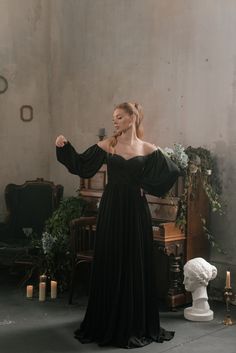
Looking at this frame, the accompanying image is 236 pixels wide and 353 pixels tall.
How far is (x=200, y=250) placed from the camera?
17.2 ft

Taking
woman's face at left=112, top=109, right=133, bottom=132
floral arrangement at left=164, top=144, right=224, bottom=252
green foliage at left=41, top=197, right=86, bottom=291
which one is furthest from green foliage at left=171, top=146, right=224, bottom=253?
green foliage at left=41, top=197, right=86, bottom=291

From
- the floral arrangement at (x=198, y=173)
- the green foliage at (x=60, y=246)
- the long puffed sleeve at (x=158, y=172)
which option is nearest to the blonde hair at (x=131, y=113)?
the long puffed sleeve at (x=158, y=172)

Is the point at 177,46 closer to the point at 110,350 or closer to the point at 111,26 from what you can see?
the point at 111,26

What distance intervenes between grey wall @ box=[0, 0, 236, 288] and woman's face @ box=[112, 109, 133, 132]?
148cm

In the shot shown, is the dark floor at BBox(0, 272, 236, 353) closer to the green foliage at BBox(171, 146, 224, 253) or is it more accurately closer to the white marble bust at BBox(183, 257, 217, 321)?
the white marble bust at BBox(183, 257, 217, 321)

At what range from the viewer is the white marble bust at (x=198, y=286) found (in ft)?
15.2

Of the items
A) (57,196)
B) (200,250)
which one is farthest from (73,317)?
(57,196)

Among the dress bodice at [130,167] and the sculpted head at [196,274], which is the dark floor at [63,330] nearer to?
the sculpted head at [196,274]

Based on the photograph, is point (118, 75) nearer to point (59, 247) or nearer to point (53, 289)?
point (59, 247)

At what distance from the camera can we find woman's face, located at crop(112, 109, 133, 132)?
13.4 feet

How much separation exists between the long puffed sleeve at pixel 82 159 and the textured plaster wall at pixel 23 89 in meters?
2.65

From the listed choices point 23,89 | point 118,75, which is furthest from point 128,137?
point 23,89

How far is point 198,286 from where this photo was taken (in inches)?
185

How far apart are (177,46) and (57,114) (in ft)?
6.60
